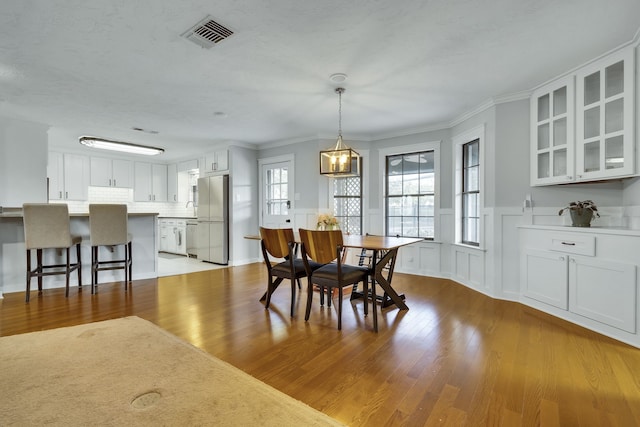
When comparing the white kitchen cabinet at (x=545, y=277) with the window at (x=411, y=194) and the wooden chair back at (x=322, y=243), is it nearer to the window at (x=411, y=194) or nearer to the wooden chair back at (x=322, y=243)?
the window at (x=411, y=194)

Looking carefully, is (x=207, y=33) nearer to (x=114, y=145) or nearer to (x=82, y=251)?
(x=82, y=251)

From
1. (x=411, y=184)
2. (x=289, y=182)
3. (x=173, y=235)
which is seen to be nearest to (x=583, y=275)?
(x=411, y=184)

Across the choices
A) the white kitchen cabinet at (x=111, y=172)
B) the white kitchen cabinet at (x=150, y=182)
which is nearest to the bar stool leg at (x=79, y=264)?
the white kitchen cabinet at (x=111, y=172)

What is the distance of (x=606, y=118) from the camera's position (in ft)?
9.35

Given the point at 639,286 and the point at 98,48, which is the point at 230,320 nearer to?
the point at 98,48

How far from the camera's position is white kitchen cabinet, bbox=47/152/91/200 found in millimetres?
6465

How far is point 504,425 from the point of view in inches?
61.0

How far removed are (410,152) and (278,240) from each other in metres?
3.22

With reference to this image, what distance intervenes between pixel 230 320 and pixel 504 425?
7.71 ft

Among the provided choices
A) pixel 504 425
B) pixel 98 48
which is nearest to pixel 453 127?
pixel 504 425

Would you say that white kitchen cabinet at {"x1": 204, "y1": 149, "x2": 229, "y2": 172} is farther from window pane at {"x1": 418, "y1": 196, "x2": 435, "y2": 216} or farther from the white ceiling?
window pane at {"x1": 418, "y1": 196, "x2": 435, "y2": 216}

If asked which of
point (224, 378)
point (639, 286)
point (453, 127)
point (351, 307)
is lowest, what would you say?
point (351, 307)

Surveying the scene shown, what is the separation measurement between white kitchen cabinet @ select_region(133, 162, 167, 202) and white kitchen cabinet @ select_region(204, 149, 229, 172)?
2.09 metres

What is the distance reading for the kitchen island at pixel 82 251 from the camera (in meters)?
3.94
